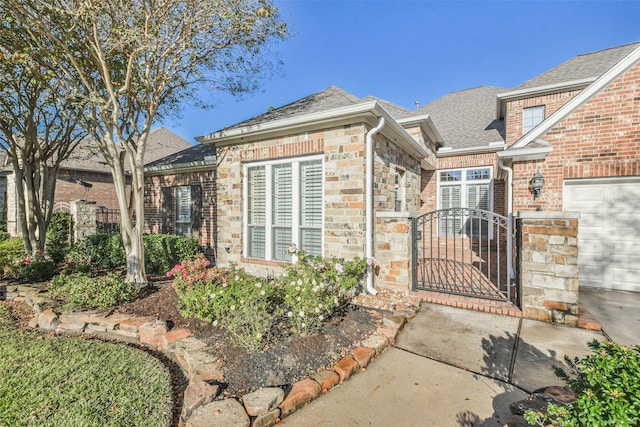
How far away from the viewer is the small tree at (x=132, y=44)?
4.94 meters

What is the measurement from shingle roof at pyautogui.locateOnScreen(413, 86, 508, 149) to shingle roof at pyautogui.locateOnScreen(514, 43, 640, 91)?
166cm

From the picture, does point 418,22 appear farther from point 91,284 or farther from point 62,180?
point 62,180

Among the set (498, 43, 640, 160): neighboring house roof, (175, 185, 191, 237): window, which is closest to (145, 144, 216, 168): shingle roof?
(175, 185, 191, 237): window

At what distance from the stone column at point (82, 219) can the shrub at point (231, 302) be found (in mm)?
7386

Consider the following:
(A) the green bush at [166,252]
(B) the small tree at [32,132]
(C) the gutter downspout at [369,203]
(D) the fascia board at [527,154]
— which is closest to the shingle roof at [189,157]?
(B) the small tree at [32,132]

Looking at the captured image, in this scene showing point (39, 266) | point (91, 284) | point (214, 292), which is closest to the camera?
point (214, 292)

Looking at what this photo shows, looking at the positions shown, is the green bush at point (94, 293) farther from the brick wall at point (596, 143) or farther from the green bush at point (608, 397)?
the brick wall at point (596, 143)

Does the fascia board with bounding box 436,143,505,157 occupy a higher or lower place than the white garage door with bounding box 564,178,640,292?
higher

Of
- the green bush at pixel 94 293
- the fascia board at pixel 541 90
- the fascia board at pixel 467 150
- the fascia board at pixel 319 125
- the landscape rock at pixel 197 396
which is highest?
the fascia board at pixel 541 90

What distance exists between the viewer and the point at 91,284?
4.80 metres

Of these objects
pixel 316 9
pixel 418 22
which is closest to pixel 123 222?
pixel 316 9

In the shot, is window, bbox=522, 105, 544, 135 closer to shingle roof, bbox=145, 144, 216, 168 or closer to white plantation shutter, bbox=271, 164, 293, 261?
white plantation shutter, bbox=271, 164, 293, 261

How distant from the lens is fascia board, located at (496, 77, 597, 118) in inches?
361

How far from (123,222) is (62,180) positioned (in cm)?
1322
